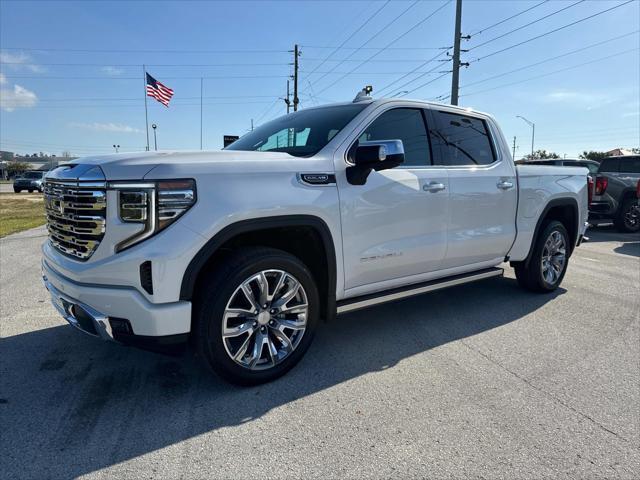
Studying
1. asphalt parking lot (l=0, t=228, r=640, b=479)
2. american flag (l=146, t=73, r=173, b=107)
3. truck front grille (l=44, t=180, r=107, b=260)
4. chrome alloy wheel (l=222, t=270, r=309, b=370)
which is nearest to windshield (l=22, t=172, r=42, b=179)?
american flag (l=146, t=73, r=173, b=107)

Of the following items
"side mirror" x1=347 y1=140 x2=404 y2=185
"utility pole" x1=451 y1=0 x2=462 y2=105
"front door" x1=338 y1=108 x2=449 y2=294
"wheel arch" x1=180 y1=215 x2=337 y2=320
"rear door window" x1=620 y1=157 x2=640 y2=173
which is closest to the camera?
"wheel arch" x1=180 y1=215 x2=337 y2=320

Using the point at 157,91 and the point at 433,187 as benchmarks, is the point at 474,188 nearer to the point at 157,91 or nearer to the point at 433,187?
the point at 433,187

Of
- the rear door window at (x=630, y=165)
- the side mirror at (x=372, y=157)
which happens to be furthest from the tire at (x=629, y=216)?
the side mirror at (x=372, y=157)

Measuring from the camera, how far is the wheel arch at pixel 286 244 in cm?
256

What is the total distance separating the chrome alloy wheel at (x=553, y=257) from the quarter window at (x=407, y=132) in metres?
2.25

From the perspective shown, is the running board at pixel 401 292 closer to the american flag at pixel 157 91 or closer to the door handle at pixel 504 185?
the door handle at pixel 504 185

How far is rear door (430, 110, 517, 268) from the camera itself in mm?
3982

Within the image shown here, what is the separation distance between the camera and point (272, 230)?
3.07 meters

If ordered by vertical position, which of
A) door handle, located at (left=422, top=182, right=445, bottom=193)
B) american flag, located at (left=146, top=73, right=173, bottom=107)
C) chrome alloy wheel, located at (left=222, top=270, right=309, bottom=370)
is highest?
american flag, located at (left=146, top=73, right=173, bottom=107)

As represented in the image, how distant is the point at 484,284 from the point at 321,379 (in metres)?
3.46

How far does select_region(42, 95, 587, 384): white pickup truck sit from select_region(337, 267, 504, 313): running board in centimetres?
2

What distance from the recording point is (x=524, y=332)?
3.98m

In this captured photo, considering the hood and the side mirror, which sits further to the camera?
the side mirror

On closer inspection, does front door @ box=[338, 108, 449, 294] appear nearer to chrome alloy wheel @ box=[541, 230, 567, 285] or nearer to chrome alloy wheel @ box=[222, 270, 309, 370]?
chrome alloy wheel @ box=[222, 270, 309, 370]
